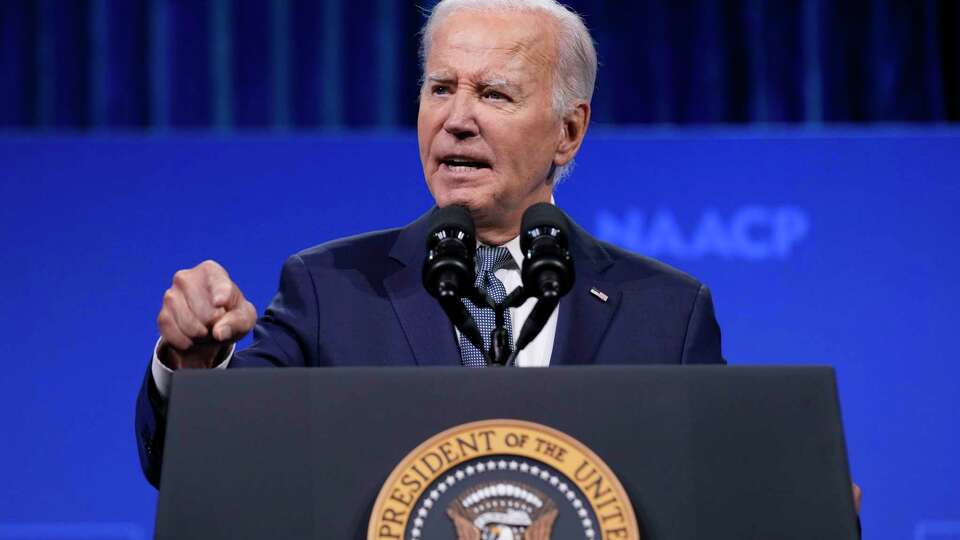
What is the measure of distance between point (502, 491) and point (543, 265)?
28 cm

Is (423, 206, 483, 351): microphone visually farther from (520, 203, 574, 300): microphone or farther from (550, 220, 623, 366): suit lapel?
(550, 220, 623, 366): suit lapel

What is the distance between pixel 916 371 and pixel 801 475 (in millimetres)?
1949

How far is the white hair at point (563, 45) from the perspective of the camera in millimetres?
1861

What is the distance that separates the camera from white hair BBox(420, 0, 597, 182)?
73.3 inches

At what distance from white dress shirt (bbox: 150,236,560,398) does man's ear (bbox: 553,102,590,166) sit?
178 mm

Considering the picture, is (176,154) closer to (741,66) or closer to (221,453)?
(741,66)

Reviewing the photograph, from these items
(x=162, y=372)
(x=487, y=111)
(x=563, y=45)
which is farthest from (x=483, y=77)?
(x=162, y=372)

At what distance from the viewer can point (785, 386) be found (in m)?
1.13

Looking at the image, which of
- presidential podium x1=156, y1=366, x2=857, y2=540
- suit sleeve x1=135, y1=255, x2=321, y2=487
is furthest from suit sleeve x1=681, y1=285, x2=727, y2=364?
presidential podium x1=156, y1=366, x2=857, y2=540

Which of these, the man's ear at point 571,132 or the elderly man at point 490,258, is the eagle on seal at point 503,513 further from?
the man's ear at point 571,132

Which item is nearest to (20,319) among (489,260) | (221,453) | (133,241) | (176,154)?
(133,241)

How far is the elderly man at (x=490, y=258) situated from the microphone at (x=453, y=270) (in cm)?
37

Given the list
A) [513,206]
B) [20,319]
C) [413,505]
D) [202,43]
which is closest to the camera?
[413,505]

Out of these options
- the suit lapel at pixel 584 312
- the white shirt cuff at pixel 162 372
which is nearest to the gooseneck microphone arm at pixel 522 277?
the white shirt cuff at pixel 162 372
